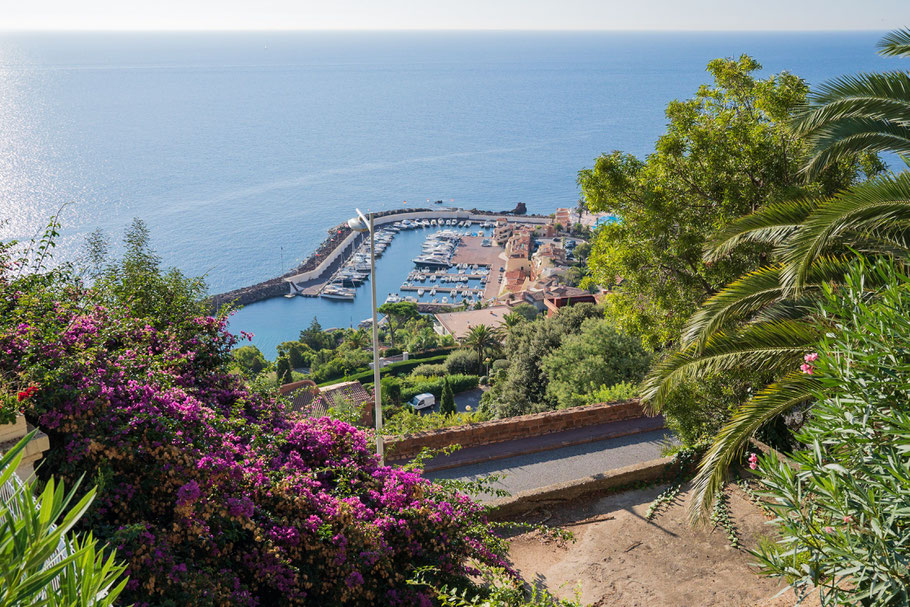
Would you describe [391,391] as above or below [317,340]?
above

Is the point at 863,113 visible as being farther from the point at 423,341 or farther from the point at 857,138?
the point at 423,341

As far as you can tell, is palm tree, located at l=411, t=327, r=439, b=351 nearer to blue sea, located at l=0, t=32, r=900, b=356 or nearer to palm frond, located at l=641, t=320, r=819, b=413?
blue sea, located at l=0, t=32, r=900, b=356

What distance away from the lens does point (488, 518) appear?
7.95m

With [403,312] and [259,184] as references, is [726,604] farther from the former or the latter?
[259,184]

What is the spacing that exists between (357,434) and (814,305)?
4152 millimetres

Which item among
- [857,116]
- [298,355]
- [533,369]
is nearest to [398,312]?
[298,355]

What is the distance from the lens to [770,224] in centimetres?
682

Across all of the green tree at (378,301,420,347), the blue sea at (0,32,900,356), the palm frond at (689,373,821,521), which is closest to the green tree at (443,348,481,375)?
the green tree at (378,301,420,347)

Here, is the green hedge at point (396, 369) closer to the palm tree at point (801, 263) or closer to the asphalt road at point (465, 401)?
the asphalt road at point (465, 401)

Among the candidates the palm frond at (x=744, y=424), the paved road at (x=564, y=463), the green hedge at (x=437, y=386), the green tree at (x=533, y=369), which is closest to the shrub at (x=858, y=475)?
the palm frond at (x=744, y=424)

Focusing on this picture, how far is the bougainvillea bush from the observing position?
455cm

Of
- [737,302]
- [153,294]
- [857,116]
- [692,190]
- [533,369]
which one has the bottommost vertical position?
[533,369]

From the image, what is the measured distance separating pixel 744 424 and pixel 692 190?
4.21 meters

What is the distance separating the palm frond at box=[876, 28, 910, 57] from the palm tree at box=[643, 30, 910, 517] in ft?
0.05
